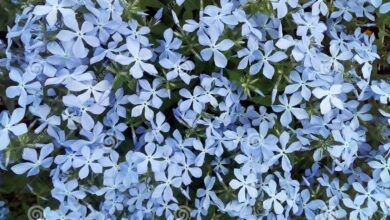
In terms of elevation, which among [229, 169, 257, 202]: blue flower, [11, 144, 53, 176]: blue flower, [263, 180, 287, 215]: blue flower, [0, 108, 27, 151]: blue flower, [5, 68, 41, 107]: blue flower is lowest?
[263, 180, 287, 215]: blue flower

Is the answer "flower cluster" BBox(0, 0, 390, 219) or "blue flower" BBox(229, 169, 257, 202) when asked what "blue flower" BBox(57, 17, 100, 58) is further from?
"blue flower" BBox(229, 169, 257, 202)

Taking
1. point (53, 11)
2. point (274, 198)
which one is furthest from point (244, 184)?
point (53, 11)

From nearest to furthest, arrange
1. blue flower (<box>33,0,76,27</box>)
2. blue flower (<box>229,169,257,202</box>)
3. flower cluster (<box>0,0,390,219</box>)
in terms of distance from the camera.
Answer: blue flower (<box>33,0,76,27</box>)
flower cluster (<box>0,0,390,219</box>)
blue flower (<box>229,169,257,202</box>)

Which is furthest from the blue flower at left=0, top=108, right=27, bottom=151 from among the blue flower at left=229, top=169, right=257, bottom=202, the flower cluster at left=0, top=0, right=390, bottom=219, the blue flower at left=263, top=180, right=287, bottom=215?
the blue flower at left=263, top=180, right=287, bottom=215

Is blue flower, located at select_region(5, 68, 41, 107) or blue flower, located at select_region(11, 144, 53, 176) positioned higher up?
blue flower, located at select_region(5, 68, 41, 107)

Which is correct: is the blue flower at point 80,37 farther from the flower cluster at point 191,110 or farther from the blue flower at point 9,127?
the blue flower at point 9,127

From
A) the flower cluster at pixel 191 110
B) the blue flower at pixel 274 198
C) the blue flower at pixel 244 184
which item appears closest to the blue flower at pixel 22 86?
the flower cluster at pixel 191 110

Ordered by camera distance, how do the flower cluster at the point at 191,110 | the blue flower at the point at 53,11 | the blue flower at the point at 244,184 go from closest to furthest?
the blue flower at the point at 53,11
the flower cluster at the point at 191,110
the blue flower at the point at 244,184

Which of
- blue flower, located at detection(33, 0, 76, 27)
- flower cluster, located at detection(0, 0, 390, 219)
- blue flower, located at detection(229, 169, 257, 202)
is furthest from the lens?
blue flower, located at detection(229, 169, 257, 202)

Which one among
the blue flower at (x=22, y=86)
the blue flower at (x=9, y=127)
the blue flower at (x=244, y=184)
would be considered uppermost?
the blue flower at (x=22, y=86)

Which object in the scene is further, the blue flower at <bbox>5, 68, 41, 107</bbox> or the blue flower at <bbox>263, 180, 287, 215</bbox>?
the blue flower at <bbox>263, 180, 287, 215</bbox>
